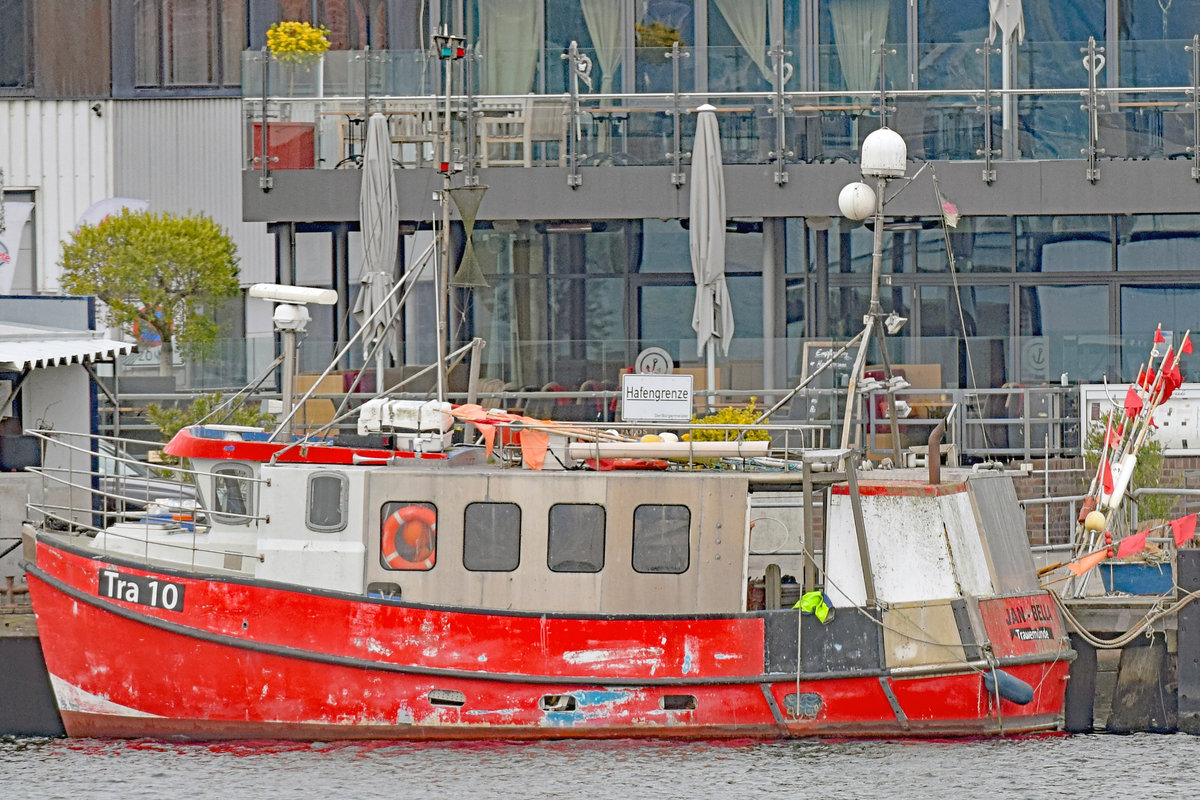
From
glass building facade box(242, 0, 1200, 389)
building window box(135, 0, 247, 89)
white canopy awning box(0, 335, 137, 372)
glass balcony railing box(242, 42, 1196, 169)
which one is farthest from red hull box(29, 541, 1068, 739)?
building window box(135, 0, 247, 89)

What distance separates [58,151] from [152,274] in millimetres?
7307

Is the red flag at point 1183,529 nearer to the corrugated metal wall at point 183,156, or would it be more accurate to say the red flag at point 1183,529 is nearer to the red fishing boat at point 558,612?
the red fishing boat at point 558,612

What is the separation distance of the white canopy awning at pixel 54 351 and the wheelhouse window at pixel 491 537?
222 inches

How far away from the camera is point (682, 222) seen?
2655cm

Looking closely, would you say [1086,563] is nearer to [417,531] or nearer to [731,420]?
[731,420]

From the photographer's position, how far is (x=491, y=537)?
17266 mm

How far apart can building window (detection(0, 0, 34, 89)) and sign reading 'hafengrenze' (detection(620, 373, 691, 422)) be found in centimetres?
1631

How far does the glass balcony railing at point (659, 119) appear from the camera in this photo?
82.2 ft

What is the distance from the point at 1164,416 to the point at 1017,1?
6.33 m

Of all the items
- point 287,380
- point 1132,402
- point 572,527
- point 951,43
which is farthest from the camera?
point 951,43

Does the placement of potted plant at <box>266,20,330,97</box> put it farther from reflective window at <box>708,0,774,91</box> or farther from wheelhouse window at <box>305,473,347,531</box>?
wheelhouse window at <box>305,473,347,531</box>

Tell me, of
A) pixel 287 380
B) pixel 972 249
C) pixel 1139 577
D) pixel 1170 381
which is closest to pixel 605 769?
pixel 287 380

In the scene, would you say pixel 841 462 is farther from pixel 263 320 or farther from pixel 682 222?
pixel 263 320

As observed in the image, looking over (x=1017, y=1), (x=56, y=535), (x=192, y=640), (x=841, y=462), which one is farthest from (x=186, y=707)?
(x=1017, y=1)
